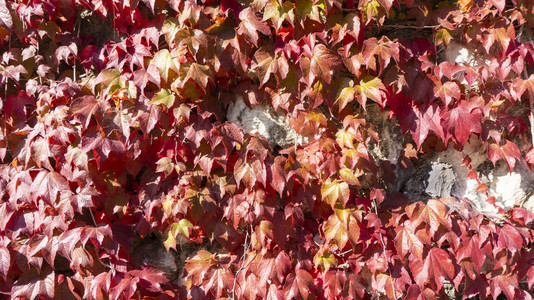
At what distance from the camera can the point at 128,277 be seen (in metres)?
2.08

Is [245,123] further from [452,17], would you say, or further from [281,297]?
[452,17]

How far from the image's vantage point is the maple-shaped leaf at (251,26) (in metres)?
2.03

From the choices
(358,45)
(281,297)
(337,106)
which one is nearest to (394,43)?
(358,45)

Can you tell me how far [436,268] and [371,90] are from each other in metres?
0.83

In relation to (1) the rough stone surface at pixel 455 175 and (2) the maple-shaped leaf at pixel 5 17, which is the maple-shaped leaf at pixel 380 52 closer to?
(1) the rough stone surface at pixel 455 175

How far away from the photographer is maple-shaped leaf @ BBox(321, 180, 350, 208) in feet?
6.53

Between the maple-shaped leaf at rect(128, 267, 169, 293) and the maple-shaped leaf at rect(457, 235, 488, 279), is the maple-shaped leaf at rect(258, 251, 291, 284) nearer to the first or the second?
the maple-shaped leaf at rect(128, 267, 169, 293)

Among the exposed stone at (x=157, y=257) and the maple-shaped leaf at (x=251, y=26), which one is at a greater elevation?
the maple-shaped leaf at (x=251, y=26)

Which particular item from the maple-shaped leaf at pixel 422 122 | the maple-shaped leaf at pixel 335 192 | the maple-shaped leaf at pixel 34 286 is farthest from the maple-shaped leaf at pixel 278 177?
the maple-shaped leaf at pixel 34 286

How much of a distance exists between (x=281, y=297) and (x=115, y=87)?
1259 mm

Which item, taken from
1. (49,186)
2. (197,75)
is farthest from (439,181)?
(49,186)

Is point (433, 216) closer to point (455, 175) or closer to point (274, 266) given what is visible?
point (455, 175)

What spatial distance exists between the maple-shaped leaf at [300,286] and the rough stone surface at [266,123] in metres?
0.63

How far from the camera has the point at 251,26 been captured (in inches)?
80.5
